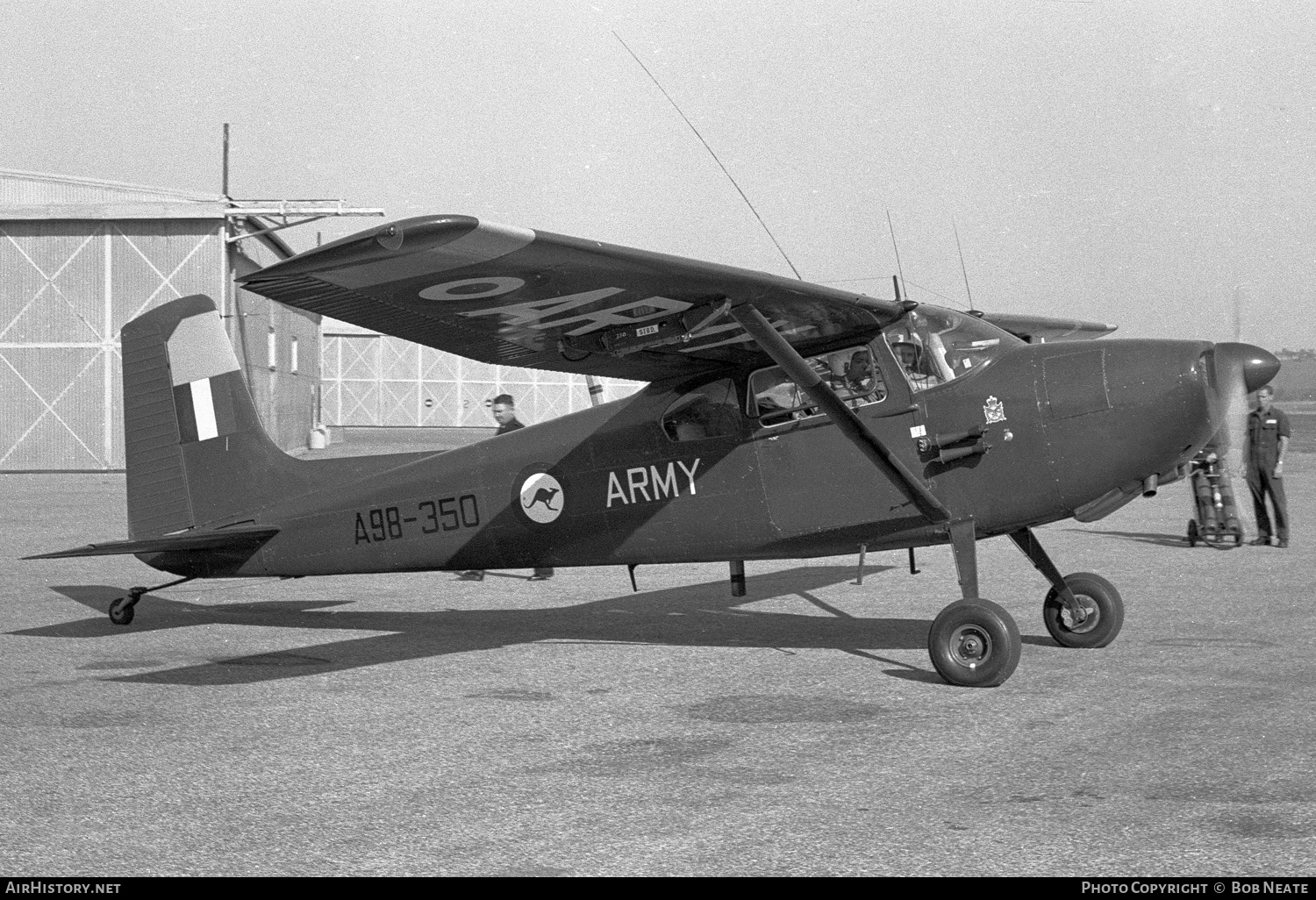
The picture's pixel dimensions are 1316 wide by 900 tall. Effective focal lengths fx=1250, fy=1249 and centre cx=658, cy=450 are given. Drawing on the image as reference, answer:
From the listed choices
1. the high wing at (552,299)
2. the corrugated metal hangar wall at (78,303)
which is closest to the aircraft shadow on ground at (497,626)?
the high wing at (552,299)

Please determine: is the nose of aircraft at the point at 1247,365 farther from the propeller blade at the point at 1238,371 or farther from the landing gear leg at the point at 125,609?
the landing gear leg at the point at 125,609

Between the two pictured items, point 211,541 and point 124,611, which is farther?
point 124,611

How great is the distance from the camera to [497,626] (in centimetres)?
1006

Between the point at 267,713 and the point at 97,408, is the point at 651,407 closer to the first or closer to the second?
the point at 267,713

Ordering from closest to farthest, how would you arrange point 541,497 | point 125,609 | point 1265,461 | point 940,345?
1. point 940,345
2. point 541,497
3. point 125,609
4. point 1265,461

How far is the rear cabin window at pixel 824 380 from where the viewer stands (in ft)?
26.5

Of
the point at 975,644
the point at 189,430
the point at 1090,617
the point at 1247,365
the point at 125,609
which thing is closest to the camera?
the point at 1247,365

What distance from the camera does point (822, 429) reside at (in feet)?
27.0

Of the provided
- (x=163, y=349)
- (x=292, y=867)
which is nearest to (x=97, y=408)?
(x=163, y=349)

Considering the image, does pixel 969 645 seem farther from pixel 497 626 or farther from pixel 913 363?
pixel 497 626

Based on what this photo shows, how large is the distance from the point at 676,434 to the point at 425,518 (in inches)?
81.5

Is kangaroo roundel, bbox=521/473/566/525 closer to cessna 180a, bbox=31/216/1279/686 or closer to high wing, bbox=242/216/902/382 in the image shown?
cessna 180a, bbox=31/216/1279/686

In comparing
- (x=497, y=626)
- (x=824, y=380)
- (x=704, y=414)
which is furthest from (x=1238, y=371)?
(x=497, y=626)
